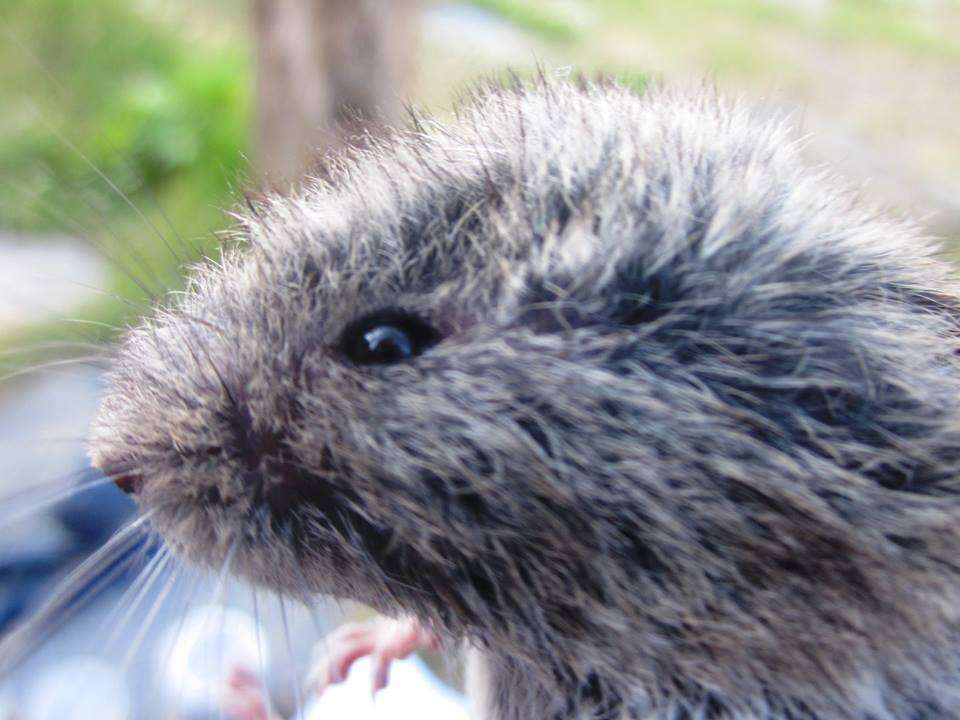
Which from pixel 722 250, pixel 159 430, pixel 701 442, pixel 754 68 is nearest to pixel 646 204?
pixel 722 250

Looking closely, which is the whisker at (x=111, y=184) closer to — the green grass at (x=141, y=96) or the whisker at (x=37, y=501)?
the whisker at (x=37, y=501)

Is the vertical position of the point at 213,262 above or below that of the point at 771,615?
above

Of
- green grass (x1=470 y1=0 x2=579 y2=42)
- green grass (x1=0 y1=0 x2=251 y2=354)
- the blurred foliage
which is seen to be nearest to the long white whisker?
the blurred foliage

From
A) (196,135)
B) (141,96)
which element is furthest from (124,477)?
(141,96)

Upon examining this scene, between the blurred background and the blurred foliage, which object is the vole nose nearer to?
the blurred background

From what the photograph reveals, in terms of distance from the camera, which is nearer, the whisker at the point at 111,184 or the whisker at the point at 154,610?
the whisker at the point at 154,610

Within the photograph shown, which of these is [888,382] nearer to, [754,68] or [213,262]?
[213,262]

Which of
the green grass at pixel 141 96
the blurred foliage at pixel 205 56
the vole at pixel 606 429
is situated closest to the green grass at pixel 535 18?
the blurred foliage at pixel 205 56
